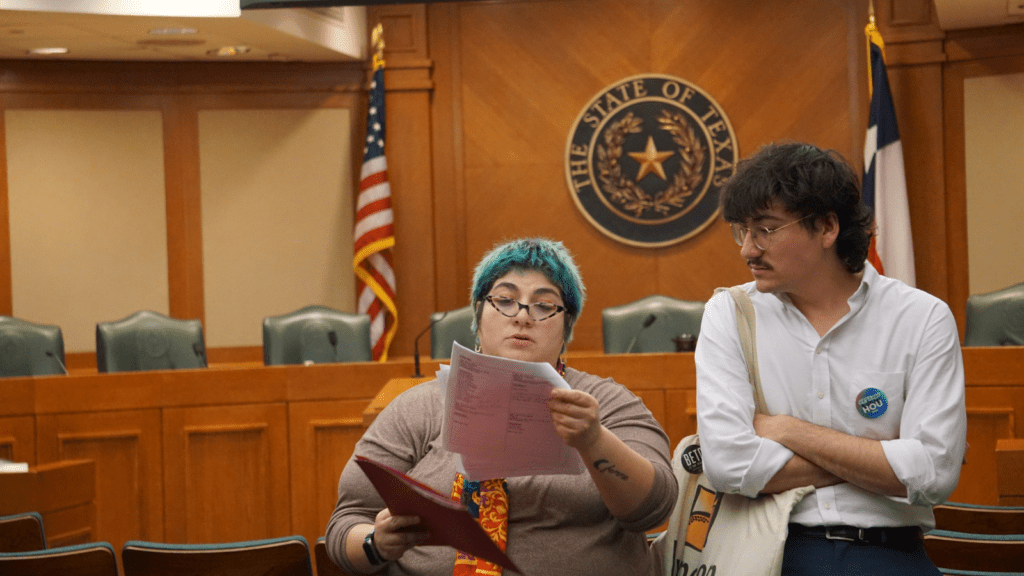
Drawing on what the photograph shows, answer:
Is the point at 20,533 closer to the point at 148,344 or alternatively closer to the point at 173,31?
the point at 148,344

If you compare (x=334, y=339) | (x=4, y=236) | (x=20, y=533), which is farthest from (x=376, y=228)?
(x=20, y=533)

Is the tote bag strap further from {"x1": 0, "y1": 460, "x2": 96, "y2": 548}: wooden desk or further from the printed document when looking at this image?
{"x1": 0, "y1": 460, "x2": 96, "y2": 548}: wooden desk

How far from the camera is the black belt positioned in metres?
1.60

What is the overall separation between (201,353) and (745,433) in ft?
13.6

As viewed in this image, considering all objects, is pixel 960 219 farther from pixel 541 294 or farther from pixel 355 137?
pixel 541 294

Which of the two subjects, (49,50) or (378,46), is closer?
(49,50)

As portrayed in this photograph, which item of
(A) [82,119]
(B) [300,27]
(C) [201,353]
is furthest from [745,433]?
(A) [82,119]

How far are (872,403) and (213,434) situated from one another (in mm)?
3546

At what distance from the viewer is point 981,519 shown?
223 cm

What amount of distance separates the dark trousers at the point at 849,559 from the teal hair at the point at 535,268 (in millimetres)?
615

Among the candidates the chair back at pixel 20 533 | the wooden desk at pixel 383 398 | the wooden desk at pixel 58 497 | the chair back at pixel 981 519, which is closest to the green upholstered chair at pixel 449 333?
the wooden desk at pixel 383 398

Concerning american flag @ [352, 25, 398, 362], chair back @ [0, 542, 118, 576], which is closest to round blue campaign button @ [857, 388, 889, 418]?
chair back @ [0, 542, 118, 576]

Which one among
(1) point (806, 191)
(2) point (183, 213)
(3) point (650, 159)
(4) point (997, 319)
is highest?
(3) point (650, 159)

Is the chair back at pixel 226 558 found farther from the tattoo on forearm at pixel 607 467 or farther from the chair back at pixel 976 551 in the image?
the chair back at pixel 976 551
